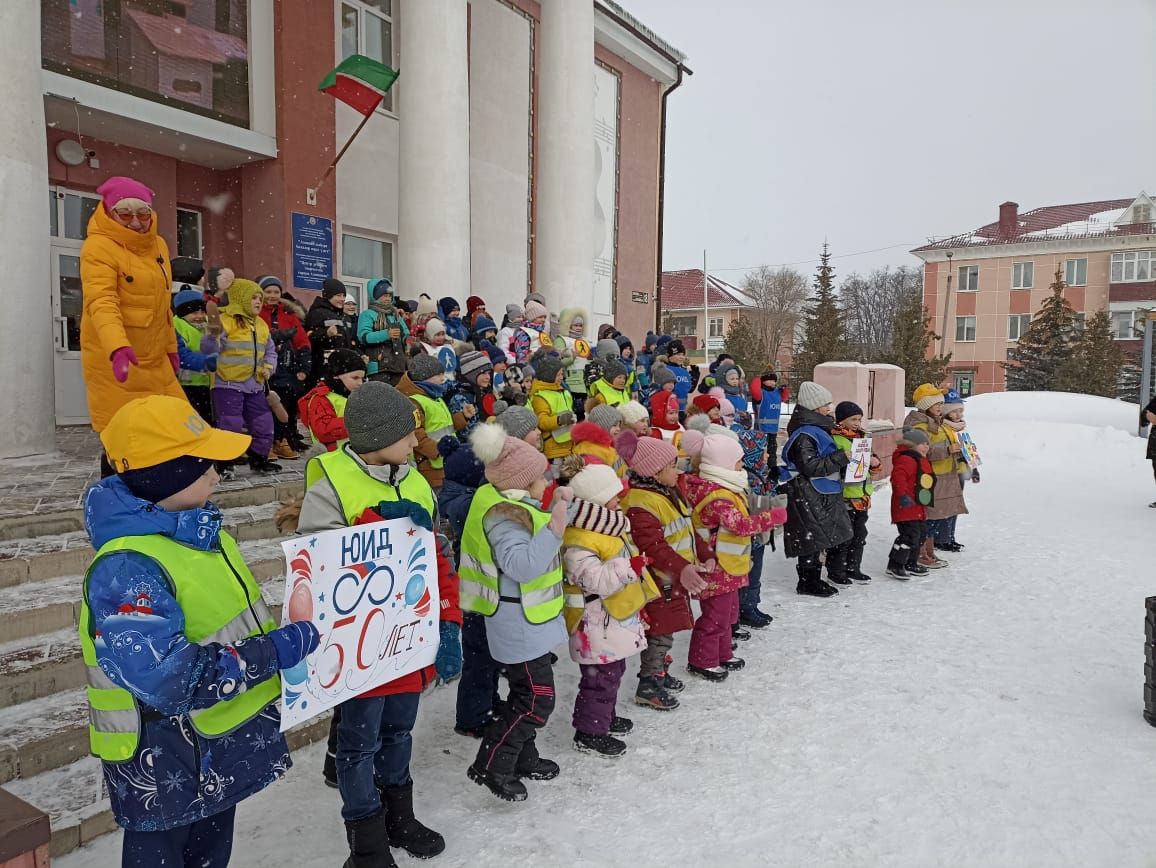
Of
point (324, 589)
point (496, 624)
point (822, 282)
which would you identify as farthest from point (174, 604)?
point (822, 282)

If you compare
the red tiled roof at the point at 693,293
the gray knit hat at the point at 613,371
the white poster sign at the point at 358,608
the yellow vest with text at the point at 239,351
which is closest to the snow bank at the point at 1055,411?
the gray knit hat at the point at 613,371

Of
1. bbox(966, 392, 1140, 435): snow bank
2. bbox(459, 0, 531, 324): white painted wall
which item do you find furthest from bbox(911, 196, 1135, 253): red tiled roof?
bbox(459, 0, 531, 324): white painted wall

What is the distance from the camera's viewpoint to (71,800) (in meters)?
2.95

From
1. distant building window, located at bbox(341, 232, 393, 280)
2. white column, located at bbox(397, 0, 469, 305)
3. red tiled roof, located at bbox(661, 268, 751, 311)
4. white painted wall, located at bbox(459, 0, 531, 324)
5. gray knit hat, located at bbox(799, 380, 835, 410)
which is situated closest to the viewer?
gray knit hat, located at bbox(799, 380, 835, 410)

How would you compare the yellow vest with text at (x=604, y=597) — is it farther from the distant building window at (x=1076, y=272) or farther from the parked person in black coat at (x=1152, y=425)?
the distant building window at (x=1076, y=272)

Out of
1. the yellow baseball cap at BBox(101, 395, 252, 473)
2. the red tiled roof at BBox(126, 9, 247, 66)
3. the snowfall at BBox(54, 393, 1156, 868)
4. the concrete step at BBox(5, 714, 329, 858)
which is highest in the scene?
the red tiled roof at BBox(126, 9, 247, 66)

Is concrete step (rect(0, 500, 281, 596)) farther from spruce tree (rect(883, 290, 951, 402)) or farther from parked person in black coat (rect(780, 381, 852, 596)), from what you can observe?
spruce tree (rect(883, 290, 951, 402))

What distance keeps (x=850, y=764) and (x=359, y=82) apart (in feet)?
31.3

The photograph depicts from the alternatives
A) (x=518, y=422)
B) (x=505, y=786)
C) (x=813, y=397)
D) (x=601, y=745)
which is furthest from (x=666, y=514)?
Result: (x=813, y=397)

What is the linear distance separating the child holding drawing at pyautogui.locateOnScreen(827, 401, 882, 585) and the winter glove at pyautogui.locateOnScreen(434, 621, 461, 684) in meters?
4.60

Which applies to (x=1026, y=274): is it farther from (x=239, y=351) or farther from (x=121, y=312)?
(x=121, y=312)

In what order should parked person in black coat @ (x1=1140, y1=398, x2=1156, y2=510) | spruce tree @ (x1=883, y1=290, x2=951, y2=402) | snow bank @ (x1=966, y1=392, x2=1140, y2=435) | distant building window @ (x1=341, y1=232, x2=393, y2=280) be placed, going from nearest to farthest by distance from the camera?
parked person in black coat @ (x1=1140, y1=398, x2=1156, y2=510)
distant building window @ (x1=341, y1=232, x2=393, y2=280)
snow bank @ (x1=966, y1=392, x2=1140, y2=435)
spruce tree @ (x1=883, y1=290, x2=951, y2=402)

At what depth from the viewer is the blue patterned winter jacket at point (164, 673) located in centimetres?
186

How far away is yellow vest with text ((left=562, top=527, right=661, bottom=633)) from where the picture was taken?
3.74 meters
